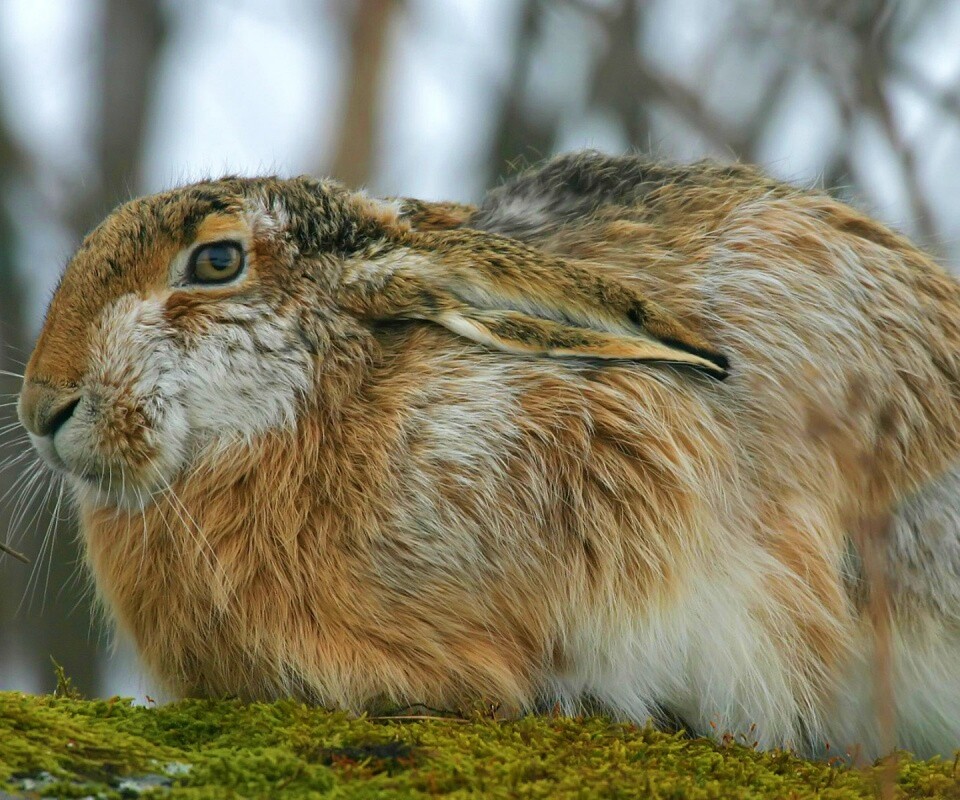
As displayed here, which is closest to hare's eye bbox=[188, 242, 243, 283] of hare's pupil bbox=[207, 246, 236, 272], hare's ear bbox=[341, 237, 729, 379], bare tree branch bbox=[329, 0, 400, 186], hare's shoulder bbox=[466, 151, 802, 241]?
hare's pupil bbox=[207, 246, 236, 272]

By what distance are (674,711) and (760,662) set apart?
0.35 meters

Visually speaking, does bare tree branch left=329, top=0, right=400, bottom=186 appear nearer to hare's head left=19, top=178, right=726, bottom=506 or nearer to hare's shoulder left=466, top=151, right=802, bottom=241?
hare's shoulder left=466, top=151, right=802, bottom=241

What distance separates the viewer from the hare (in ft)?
13.7

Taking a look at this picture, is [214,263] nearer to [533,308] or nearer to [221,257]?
[221,257]

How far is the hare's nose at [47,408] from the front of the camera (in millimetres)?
4320

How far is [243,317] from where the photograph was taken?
177 inches

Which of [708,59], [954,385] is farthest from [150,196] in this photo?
[708,59]

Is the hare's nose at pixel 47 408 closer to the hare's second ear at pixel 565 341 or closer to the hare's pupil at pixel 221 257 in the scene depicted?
the hare's pupil at pixel 221 257

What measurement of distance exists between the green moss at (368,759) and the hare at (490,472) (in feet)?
1.12

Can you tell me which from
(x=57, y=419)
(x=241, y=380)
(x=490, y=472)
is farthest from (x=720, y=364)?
(x=57, y=419)

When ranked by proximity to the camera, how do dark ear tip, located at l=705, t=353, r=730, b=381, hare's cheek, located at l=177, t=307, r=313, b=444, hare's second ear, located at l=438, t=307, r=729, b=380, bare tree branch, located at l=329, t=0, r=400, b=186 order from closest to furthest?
hare's second ear, located at l=438, t=307, r=729, b=380 < dark ear tip, located at l=705, t=353, r=730, b=381 < hare's cheek, located at l=177, t=307, r=313, b=444 < bare tree branch, located at l=329, t=0, r=400, b=186

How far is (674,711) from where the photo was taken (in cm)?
431

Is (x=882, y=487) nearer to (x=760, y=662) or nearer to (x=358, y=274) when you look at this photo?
(x=760, y=662)

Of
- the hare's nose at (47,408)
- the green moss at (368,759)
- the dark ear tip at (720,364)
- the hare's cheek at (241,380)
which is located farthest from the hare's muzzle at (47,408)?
the dark ear tip at (720,364)
